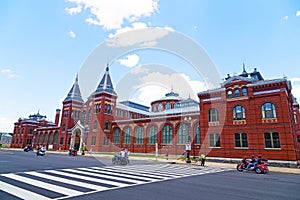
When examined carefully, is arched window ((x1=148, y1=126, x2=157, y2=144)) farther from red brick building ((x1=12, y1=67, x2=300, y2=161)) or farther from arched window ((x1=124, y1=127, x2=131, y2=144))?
arched window ((x1=124, y1=127, x2=131, y2=144))

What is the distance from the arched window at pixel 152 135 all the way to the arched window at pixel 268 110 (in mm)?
19390

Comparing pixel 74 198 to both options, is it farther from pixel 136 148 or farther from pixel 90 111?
pixel 90 111

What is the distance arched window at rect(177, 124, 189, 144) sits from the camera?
34.1 metres

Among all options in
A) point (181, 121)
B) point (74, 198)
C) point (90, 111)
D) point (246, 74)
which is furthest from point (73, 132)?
point (74, 198)

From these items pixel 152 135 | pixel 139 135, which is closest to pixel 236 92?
pixel 152 135

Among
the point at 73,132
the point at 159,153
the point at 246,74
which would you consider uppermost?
the point at 246,74

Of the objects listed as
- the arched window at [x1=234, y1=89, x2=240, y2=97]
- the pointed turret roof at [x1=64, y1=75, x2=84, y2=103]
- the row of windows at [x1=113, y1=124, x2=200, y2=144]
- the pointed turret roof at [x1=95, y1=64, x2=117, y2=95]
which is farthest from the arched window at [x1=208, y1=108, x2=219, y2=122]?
the pointed turret roof at [x1=64, y1=75, x2=84, y2=103]

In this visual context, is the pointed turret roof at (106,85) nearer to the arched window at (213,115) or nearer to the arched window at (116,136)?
the arched window at (116,136)

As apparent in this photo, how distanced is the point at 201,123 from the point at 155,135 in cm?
1153

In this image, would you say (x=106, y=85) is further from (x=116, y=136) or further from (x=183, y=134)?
(x=183, y=134)

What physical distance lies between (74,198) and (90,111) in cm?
4185

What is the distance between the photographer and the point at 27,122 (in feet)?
221

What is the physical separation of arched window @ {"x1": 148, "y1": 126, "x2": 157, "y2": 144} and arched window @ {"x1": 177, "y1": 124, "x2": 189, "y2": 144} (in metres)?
5.10

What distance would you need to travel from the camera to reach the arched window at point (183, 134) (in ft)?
112
